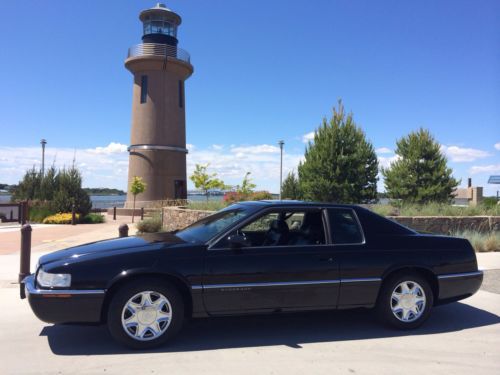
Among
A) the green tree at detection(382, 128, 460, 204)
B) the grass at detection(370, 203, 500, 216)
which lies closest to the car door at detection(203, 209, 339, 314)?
the grass at detection(370, 203, 500, 216)

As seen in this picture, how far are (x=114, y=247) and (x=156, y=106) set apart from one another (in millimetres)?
27560

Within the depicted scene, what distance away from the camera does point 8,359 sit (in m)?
4.14

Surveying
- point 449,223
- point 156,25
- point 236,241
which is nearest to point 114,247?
point 236,241

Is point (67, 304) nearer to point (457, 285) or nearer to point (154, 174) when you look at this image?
point (457, 285)

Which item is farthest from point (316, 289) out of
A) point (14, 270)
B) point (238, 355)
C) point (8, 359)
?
point (14, 270)

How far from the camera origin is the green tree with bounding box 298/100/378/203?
18.1 meters

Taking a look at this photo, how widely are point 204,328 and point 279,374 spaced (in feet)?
4.93

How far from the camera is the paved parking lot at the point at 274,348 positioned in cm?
396

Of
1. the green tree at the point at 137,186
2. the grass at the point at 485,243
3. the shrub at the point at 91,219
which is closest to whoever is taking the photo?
the grass at the point at 485,243

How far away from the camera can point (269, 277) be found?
15.0 ft

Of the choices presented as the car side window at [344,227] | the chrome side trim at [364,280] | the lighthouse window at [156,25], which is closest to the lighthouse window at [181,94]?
the lighthouse window at [156,25]

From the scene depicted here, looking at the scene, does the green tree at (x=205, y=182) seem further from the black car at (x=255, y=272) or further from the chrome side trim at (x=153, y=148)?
the black car at (x=255, y=272)

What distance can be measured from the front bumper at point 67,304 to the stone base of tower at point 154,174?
1039 inches

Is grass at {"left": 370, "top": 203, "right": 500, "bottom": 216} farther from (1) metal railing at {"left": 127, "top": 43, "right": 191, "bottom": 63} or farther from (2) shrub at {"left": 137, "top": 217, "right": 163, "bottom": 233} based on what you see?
(1) metal railing at {"left": 127, "top": 43, "right": 191, "bottom": 63}
